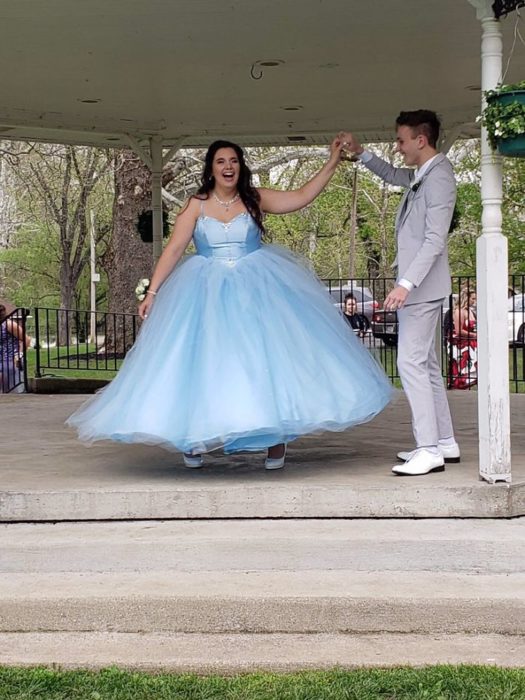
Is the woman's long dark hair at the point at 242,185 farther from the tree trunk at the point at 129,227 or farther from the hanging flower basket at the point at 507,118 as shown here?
the tree trunk at the point at 129,227

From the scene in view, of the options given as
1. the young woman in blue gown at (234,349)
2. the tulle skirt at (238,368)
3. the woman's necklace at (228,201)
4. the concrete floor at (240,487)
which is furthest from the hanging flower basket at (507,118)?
the concrete floor at (240,487)

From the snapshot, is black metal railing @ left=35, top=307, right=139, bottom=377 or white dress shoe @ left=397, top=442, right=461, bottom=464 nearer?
white dress shoe @ left=397, top=442, right=461, bottom=464

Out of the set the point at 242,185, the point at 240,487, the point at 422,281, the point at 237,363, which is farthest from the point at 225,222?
the point at 240,487

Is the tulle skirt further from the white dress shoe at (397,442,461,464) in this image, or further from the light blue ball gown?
the white dress shoe at (397,442,461,464)

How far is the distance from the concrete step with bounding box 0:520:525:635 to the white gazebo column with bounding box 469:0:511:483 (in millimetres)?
446

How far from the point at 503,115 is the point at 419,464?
206 centimetres

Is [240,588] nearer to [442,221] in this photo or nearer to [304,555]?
[304,555]

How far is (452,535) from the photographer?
229 inches

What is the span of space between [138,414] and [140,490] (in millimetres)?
443

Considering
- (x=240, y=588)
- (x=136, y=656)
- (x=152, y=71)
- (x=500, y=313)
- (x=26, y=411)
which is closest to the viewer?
(x=136, y=656)

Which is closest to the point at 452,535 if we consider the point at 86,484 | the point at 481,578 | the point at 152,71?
the point at 481,578

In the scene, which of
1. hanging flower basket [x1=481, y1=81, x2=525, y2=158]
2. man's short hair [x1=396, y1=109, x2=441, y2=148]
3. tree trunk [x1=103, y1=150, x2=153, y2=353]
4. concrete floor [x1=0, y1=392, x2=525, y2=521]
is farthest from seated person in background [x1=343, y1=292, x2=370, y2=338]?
hanging flower basket [x1=481, y1=81, x2=525, y2=158]

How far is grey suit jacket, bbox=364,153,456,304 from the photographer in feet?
21.0

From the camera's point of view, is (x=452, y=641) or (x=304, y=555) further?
(x=304, y=555)
